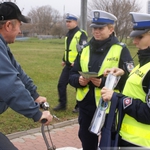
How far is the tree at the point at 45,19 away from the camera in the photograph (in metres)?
65.4

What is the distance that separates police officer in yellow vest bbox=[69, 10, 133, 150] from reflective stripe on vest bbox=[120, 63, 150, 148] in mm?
811

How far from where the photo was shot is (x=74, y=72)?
11.9 ft

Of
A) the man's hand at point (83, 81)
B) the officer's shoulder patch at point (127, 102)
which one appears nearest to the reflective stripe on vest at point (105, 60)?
the man's hand at point (83, 81)

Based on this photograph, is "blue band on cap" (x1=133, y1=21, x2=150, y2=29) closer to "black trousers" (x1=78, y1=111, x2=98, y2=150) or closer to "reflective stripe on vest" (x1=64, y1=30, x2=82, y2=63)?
"black trousers" (x1=78, y1=111, x2=98, y2=150)

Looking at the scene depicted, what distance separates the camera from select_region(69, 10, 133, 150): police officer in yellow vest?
3.22 meters

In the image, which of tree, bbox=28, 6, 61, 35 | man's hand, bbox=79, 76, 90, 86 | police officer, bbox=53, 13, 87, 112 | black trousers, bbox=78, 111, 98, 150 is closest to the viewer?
man's hand, bbox=79, 76, 90, 86

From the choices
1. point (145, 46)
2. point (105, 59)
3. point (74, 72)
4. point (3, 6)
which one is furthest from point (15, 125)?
point (145, 46)

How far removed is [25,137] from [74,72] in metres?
1.96

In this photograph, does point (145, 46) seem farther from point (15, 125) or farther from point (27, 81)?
point (15, 125)

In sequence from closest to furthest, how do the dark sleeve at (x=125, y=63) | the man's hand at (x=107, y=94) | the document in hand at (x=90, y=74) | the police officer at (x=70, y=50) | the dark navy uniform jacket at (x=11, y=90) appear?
the dark navy uniform jacket at (x=11, y=90), the man's hand at (x=107, y=94), the document in hand at (x=90, y=74), the dark sleeve at (x=125, y=63), the police officer at (x=70, y=50)

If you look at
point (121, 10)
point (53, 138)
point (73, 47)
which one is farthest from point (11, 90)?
point (121, 10)

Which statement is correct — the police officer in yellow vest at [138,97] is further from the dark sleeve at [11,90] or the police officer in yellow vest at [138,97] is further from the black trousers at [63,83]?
the black trousers at [63,83]

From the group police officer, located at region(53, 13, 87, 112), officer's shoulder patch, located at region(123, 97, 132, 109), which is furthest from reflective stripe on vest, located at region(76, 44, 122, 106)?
police officer, located at region(53, 13, 87, 112)

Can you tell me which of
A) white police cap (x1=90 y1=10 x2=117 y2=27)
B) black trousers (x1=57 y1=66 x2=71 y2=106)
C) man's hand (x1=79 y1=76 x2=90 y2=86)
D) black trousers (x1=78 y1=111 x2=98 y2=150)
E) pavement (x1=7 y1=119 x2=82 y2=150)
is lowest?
pavement (x1=7 y1=119 x2=82 y2=150)
